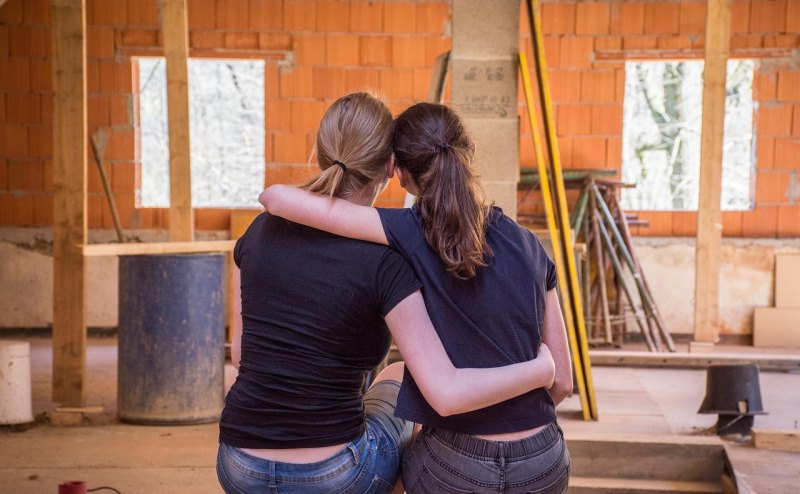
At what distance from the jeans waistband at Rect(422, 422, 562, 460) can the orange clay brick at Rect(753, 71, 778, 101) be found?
304 inches

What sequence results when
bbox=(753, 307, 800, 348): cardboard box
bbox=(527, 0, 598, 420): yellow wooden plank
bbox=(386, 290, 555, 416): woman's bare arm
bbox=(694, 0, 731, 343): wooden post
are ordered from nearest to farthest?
bbox=(386, 290, 555, 416): woman's bare arm
bbox=(527, 0, 598, 420): yellow wooden plank
bbox=(694, 0, 731, 343): wooden post
bbox=(753, 307, 800, 348): cardboard box

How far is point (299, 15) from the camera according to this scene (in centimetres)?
884

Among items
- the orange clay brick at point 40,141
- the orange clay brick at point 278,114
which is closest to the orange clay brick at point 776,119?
the orange clay brick at point 278,114

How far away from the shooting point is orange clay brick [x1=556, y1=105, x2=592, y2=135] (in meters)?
8.87

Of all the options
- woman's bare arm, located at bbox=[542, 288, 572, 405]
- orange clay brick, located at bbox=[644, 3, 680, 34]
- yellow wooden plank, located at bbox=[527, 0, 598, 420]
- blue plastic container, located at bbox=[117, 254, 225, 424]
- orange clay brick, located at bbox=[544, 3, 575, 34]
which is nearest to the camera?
woman's bare arm, located at bbox=[542, 288, 572, 405]

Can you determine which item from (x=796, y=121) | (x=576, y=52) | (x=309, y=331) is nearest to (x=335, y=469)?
(x=309, y=331)

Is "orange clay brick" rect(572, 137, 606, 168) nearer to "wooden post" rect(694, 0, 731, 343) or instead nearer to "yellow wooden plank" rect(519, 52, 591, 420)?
"wooden post" rect(694, 0, 731, 343)

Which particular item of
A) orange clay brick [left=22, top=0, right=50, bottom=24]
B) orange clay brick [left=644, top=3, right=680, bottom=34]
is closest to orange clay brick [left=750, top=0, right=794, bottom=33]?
orange clay brick [left=644, top=3, right=680, bottom=34]

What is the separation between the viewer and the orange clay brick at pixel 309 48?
29.0 ft

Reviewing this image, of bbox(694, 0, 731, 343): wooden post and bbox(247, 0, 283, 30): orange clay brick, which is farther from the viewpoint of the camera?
bbox(247, 0, 283, 30): orange clay brick

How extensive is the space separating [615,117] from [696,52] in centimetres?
93

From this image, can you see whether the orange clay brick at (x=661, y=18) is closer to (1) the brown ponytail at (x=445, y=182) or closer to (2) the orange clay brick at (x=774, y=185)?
(2) the orange clay brick at (x=774, y=185)

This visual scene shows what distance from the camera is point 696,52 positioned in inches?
344

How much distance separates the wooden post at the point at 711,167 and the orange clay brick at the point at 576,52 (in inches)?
103
